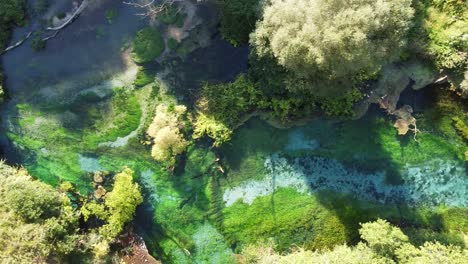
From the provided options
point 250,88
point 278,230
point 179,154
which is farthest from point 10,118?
point 278,230

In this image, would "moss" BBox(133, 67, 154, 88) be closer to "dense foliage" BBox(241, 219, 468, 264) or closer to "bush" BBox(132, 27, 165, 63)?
"bush" BBox(132, 27, 165, 63)

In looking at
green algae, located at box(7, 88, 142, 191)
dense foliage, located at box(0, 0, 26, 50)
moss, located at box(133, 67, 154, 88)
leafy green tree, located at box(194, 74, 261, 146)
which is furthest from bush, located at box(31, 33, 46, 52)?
leafy green tree, located at box(194, 74, 261, 146)

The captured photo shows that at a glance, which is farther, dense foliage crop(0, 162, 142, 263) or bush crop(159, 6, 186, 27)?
bush crop(159, 6, 186, 27)

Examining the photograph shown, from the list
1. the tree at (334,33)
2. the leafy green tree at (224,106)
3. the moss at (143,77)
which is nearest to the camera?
the tree at (334,33)

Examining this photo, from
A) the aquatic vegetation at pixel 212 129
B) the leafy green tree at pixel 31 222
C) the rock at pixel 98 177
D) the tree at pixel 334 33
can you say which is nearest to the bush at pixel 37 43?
the leafy green tree at pixel 31 222

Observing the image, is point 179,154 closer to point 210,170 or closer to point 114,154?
point 210,170

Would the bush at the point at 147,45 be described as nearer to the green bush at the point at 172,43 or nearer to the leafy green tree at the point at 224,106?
the green bush at the point at 172,43
